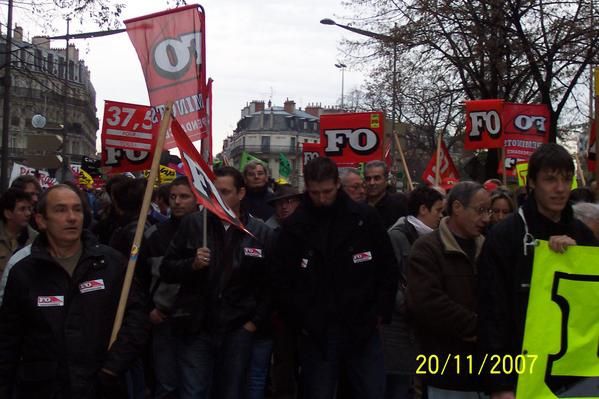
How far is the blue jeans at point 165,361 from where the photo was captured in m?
5.81

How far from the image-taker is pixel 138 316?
4410mm

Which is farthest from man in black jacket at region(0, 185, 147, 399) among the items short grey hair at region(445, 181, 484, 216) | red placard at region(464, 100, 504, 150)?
red placard at region(464, 100, 504, 150)

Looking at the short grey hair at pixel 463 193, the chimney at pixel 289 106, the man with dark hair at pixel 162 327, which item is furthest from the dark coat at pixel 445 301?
the chimney at pixel 289 106

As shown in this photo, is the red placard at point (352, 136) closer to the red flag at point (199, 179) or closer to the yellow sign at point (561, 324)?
the red flag at point (199, 179)

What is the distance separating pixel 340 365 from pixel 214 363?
2.92ft

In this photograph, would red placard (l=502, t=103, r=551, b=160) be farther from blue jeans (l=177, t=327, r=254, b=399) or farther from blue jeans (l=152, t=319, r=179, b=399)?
blue jeans (l=152, t=319, r=179, b=399)

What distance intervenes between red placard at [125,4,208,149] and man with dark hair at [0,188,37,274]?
189cm

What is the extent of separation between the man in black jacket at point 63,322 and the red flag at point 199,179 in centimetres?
107

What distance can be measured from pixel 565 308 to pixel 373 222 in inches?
72.8

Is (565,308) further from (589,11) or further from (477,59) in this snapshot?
(477,59)

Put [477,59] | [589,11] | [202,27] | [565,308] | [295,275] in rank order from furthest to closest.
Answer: [477,59]
[589,11]
[202,27]
[295,275]
[565,308]

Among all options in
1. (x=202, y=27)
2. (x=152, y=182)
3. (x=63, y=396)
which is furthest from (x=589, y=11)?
(x=63, y=396)

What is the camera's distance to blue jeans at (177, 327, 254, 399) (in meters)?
5.65
